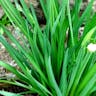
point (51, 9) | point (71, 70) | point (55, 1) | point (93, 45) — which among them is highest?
point (55, 1)

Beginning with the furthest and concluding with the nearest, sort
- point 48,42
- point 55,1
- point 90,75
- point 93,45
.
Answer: point 55,1, point 48,42, point 90,75, point 93,45

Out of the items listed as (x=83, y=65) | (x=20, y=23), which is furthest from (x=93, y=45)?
(x=20, y=23)

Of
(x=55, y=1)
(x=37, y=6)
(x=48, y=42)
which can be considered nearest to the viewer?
(x=48, y=42)

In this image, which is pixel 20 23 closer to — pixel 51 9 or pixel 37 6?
pixel 51 9

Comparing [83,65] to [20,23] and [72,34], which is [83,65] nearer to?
[72,34]

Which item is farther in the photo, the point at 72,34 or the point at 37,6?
the point at 37,6

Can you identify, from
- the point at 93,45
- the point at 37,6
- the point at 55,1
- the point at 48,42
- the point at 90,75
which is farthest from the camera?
the point at 37,6

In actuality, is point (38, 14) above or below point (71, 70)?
above

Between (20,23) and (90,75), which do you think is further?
(20,23)

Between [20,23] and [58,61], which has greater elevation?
[20,23]

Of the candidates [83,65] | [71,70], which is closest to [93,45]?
[83,65]
